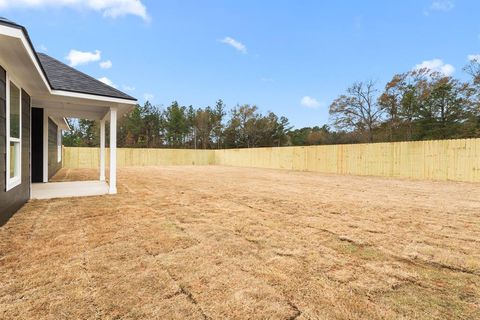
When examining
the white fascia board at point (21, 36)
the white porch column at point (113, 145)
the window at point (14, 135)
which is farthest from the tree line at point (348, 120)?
the white fascia board at point (21, 36)

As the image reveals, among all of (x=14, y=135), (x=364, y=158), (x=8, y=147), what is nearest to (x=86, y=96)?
(x=14, y=135)

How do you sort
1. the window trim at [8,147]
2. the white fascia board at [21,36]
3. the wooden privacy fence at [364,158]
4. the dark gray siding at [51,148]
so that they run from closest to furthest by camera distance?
1. the white fascia board at [21,36]
2. the window trim at [8,147]
3. the dark gray siding at [51,148]
4. the wooden privacy fence at [364,158]

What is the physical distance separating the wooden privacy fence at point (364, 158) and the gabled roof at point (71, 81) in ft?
35.3

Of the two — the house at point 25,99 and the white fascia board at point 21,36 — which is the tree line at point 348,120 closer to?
the house at point 25,99

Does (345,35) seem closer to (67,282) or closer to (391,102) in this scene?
(391,102)

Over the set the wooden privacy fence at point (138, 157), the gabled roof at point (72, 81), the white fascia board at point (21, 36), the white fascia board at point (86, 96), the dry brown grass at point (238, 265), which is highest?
the gabled roof at point (72, 81)

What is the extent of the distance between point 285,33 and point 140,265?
17128 millimetres

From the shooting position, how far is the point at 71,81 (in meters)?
5.22

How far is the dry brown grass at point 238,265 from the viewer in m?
1.55

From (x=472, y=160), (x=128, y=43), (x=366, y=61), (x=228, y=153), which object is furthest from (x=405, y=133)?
(x=128, y=43)

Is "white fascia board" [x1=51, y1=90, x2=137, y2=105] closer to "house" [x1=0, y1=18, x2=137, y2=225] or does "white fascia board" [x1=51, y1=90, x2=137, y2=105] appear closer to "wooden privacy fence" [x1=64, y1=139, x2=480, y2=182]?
"house" [x1=0, y1=18, x2=137, y2=225]

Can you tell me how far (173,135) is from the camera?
30.4m

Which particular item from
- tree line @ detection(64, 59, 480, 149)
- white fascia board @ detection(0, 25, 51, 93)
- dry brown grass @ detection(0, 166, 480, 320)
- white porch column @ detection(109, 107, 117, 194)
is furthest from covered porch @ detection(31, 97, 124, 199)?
tree line @ detection(64, 59, 480, 149)

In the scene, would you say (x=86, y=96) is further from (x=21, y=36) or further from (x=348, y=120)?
(x=348, y=120)
